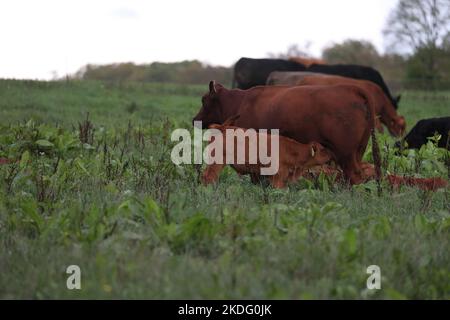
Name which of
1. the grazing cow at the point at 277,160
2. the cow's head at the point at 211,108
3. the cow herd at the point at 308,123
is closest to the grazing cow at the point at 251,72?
the cow's head at the point at 211,108

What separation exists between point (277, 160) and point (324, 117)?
36.4 inches

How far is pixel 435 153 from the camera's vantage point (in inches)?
338

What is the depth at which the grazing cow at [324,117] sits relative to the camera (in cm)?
761

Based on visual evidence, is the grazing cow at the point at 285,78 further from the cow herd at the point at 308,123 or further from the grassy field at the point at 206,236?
the grassy field at the point at 206,236

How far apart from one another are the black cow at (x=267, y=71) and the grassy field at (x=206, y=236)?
1405 centimetres

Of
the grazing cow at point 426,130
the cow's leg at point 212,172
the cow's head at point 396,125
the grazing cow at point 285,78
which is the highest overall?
the grazing cow at point 285,78

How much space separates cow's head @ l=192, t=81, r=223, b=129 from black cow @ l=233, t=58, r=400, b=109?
12125 millimetres

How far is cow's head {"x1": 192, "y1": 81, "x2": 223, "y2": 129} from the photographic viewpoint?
29.5ft

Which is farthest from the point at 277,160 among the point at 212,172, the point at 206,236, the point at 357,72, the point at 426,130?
the point at 357,72

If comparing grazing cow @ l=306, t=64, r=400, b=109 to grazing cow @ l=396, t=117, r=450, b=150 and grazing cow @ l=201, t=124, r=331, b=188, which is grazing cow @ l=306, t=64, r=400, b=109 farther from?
grazing cow @ l=201, t=124, r=331, b=188

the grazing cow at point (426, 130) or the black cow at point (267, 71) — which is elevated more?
the black cow at point (267, 71)

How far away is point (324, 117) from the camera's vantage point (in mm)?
7699

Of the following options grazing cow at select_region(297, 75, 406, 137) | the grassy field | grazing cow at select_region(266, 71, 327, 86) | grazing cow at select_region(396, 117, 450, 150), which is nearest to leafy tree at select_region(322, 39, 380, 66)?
grazing cow at select_region(266, 71, 327, 86)
